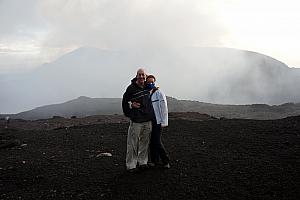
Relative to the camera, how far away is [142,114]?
22.5 ft

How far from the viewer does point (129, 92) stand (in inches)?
269

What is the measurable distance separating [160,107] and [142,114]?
367 millimetres

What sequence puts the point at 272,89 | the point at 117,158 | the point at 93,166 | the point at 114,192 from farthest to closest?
the point at 272,89 → the point at 117,158 → the point at 93,166 → the point at 114,192

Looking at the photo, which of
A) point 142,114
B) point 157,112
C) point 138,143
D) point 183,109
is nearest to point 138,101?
point 142,114

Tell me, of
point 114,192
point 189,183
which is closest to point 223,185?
point 189,183

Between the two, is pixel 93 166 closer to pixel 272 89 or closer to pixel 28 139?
pixel 28 139

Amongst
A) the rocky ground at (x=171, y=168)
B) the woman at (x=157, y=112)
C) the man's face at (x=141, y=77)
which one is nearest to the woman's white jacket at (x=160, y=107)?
the woman at (x=157, y=112)

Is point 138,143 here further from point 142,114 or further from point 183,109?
point 183,109

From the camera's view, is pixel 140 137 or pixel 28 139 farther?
pixel 28 139

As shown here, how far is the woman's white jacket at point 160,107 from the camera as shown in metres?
6.85

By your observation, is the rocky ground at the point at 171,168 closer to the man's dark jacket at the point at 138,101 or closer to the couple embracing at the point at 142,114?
the couple embracing at the point at 142,114

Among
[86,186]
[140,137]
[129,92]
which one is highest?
[129,92]

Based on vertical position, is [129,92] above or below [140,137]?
above

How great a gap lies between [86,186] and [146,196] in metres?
1.33
